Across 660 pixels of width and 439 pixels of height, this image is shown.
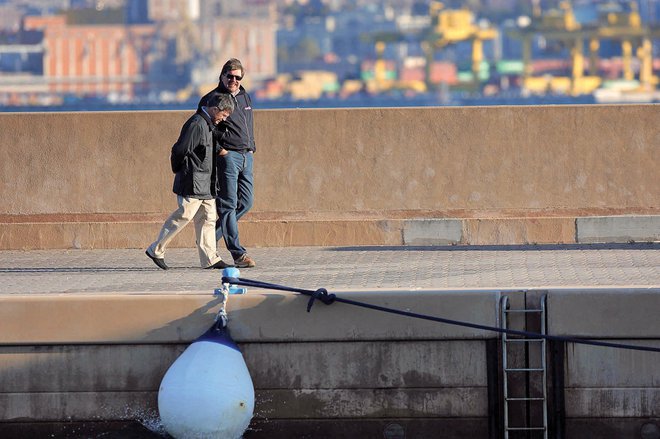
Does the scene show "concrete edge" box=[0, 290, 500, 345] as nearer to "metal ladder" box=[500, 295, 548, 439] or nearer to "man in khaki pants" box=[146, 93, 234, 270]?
"metal ladder" box=[500, 295, 548, 439]

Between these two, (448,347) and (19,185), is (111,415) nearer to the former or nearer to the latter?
(448,347)

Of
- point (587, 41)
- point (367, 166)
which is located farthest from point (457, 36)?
point (367, 166)

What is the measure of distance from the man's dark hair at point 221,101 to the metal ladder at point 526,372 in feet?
11.1

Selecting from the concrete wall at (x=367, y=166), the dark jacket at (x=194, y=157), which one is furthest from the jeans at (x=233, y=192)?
the concrete wall at (x=367, y=166)

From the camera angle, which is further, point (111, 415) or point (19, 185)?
point (19, 185)

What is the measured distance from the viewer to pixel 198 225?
38.2 ft

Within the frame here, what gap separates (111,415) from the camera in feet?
29.5

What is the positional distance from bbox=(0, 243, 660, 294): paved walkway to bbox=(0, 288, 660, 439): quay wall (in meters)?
0.72

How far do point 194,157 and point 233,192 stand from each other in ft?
1.79

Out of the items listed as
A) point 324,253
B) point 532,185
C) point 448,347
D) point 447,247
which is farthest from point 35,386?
point 532,185

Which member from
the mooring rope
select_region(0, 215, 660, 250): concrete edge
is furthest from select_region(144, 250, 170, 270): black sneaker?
the mooring rope

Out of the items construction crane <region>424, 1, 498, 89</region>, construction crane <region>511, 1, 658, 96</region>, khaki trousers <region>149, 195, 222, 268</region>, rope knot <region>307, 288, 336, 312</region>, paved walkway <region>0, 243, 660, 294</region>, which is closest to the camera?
rope knot <region>307, 288, 336, 312</region>

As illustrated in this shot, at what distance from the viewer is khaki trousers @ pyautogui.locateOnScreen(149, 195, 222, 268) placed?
1141 centimetres

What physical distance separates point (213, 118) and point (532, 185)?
11.9ft
